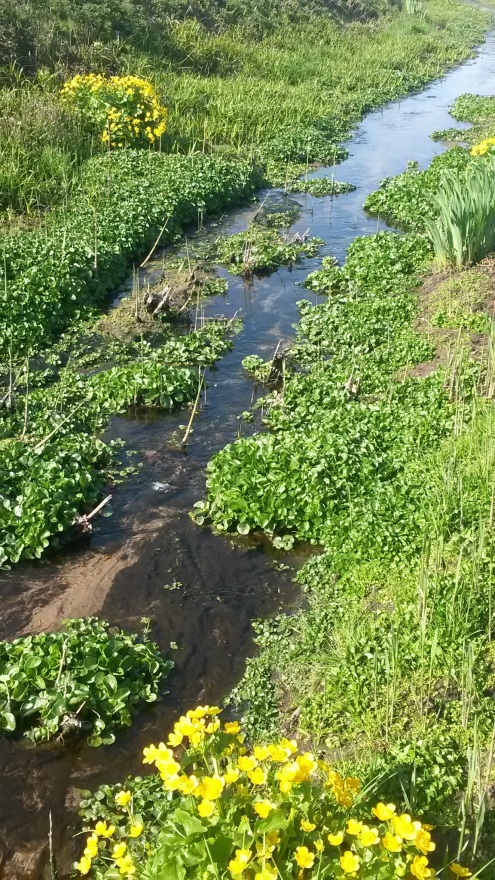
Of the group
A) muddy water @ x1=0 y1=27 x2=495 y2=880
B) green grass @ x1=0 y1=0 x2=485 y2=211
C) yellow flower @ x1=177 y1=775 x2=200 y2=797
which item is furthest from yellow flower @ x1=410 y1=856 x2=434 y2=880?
green grass @ x1=0 y1=0 x2=485 y2=211

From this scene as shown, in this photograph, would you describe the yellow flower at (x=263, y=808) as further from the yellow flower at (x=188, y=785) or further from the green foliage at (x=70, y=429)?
the green foliage at (x=70, y=429)

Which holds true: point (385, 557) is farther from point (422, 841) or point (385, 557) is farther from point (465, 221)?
point (465, 221)

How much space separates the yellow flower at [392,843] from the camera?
2.81 metres

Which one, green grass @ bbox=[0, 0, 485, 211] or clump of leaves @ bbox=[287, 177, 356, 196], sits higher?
green grass @ bbox=[0, 0, 485, 211]

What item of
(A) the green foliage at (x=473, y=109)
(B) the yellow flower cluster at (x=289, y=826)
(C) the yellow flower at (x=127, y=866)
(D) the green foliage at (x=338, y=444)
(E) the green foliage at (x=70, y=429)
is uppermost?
(A) the green foliage at (x=473, y=109)

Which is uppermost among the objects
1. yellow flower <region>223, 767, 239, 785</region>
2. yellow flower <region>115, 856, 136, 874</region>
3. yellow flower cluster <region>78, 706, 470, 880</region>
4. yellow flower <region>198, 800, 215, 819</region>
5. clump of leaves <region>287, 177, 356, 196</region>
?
yellow flower <region>198, 800, 215, 819</region>

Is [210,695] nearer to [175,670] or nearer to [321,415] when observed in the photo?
[175,670]

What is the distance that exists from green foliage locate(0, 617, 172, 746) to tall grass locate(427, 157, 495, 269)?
6991 mm

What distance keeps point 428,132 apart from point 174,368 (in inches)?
579

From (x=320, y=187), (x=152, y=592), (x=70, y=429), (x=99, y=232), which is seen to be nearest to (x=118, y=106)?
(x=320, y=187)

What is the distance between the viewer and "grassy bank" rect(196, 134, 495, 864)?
173 inches

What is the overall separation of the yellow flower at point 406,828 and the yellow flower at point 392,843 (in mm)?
25

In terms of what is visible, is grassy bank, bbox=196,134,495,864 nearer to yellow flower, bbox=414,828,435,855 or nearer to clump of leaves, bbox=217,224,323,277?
yellow flower, bbox=414,828,435,855

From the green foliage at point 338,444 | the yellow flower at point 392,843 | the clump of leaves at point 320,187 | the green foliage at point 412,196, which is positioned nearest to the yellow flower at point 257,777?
the yellow flower at point 392,843
